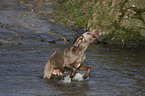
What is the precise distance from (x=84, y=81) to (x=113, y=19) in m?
7.74

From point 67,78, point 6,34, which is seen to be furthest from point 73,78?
point 6,34

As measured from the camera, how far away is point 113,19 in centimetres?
1534

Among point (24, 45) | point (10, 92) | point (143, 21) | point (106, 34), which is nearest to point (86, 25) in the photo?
point (106, 34)

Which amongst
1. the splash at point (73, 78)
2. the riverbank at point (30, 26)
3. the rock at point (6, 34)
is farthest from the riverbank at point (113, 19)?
the splash at point (73, 78)

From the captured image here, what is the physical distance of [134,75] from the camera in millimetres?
8750

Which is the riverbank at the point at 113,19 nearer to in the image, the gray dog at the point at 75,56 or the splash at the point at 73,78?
the splash at the point at 73,78

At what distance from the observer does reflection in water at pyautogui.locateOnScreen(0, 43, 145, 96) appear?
7270 mm

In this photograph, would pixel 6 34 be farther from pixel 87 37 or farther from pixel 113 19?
pixel 87 37

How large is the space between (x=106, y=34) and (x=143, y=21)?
196 centimetres

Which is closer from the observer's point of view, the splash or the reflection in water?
the reflection in water

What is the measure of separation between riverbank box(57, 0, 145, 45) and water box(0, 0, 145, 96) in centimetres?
85

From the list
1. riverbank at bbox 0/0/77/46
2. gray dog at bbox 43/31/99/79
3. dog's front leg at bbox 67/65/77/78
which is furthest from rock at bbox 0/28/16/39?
dog's front leg at bbox 67/65/77/78

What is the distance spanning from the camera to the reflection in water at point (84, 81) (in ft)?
23.9

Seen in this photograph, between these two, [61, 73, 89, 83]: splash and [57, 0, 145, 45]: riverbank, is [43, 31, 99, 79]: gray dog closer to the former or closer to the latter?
[61, 73, 89, 83]: splash
